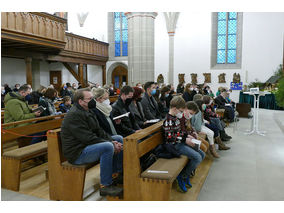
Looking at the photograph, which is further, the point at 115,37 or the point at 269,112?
the point at 115,37

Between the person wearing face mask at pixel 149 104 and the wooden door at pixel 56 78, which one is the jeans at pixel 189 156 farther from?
the wooden door at pixel 56 78

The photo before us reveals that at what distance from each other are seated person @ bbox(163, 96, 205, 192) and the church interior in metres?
0.09

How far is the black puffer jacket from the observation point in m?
3.04

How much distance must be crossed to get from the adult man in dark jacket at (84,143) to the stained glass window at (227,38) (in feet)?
50.1

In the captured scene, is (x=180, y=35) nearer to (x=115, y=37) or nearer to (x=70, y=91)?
(x=115, y=37)

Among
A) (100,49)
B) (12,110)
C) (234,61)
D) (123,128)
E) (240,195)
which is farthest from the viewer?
(100,49)

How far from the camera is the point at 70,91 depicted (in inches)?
450

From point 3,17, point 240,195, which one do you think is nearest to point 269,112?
point 240,195

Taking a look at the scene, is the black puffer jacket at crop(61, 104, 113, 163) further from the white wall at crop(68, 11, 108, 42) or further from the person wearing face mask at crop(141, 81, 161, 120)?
the white wall at crop(68, 11, 108, 42)

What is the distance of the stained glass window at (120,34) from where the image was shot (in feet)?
61.8

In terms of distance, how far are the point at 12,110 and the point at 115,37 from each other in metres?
15.5

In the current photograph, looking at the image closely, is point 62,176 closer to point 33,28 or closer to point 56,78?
point 33,28

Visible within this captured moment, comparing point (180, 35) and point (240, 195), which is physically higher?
point (180, 35)

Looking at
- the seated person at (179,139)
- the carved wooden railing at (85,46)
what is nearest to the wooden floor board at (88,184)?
the seated person at (179,139)
